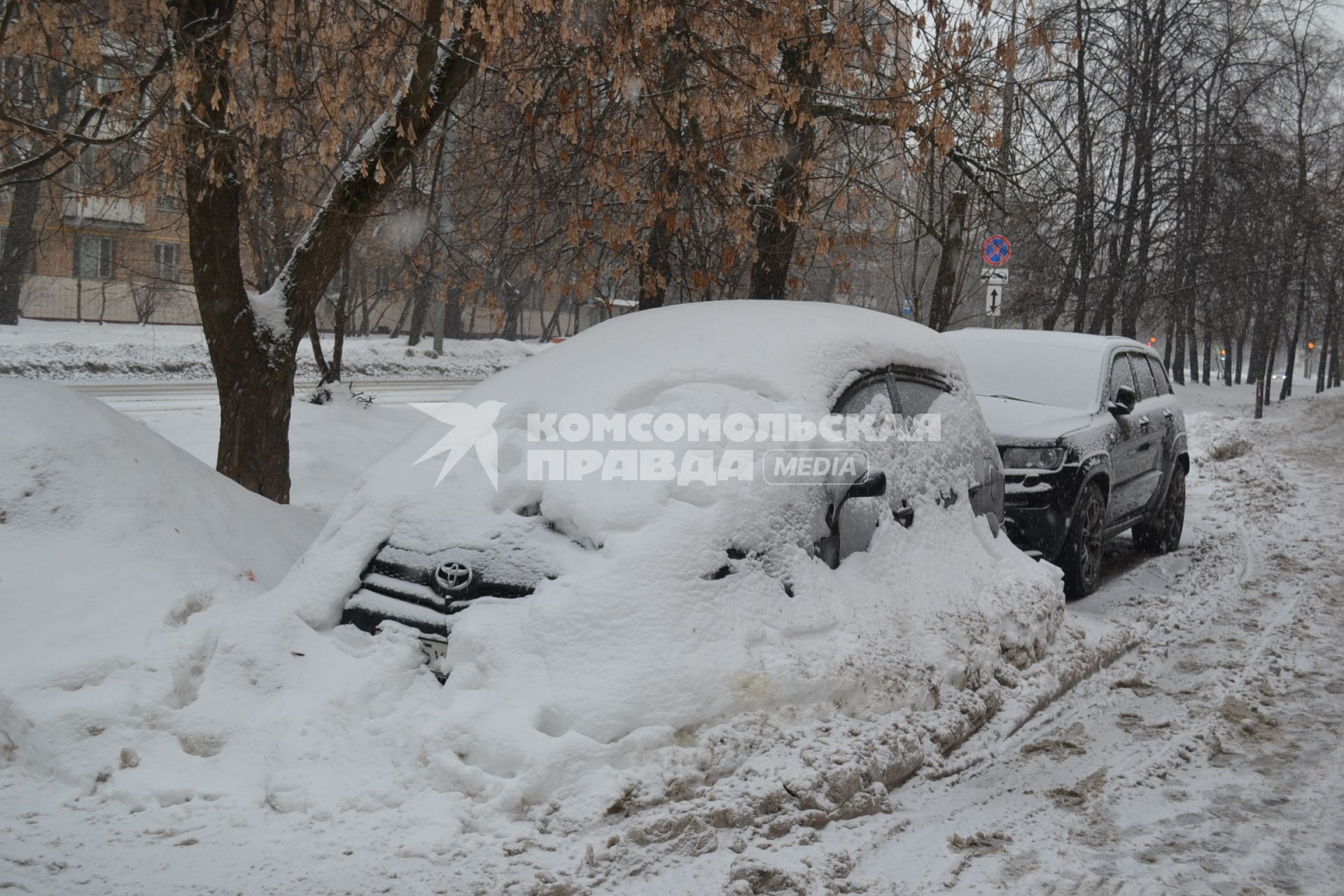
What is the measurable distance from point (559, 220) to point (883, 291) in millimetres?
13240

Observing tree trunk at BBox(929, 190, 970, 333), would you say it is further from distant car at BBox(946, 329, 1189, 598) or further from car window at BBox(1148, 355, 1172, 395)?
distant car at BBox(946, 329, 1189, 598)

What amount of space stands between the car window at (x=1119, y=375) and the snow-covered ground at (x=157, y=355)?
16155 mm

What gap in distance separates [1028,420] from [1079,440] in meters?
0.45

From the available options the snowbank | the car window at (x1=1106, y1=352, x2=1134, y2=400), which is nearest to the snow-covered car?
the snowbank

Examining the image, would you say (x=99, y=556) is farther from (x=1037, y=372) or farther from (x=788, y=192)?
(x=1037, y=372)

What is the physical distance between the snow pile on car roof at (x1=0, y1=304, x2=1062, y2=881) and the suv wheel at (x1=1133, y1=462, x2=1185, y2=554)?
17.7 feet

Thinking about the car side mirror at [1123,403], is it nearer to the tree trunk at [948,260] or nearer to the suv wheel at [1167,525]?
the suv wheel at [1167,525]

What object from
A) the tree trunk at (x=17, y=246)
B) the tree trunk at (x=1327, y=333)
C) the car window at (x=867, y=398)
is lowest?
the car window at (x=867, y=398)

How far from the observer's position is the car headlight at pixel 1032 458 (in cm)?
797

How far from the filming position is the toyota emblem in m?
4.46

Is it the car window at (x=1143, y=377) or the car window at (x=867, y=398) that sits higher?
the car window at (x=1143, y=377)

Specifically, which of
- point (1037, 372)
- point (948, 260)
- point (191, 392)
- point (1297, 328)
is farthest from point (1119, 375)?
point (1297, 328)

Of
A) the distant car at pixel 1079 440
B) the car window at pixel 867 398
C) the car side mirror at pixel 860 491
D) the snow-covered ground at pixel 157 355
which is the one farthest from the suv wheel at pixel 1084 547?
the snow-covered ground at pixel 157 355

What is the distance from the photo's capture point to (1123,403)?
348 inches
